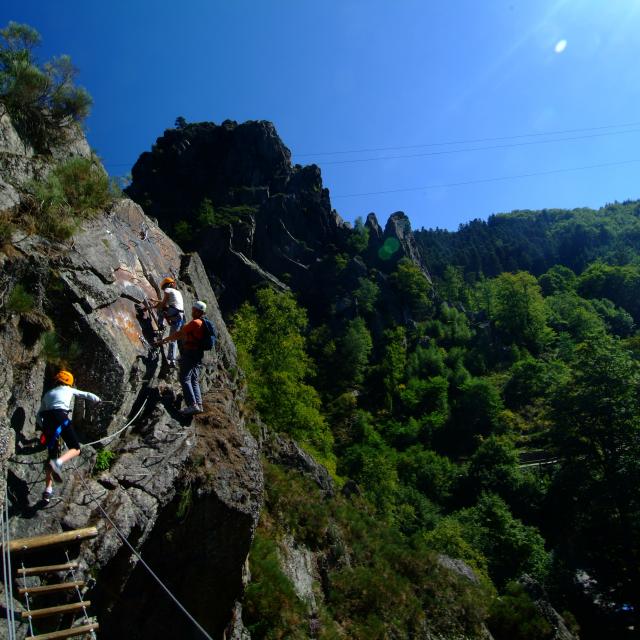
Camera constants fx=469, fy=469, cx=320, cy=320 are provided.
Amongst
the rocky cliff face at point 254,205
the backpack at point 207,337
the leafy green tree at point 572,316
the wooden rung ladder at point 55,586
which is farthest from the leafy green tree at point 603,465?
the leafy green tree at point 572,316

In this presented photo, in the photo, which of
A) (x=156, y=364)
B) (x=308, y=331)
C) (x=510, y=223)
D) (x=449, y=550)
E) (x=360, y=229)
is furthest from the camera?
(x=510, y=223)

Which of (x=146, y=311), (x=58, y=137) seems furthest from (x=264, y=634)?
(x=58, y=137)

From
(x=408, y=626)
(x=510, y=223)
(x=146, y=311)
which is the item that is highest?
(x=510, y=223)

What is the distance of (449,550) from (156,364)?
22.3 m

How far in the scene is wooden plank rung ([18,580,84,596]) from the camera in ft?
17.2

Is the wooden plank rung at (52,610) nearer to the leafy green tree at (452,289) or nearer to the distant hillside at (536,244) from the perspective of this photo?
the leafy green tree at (452,289)

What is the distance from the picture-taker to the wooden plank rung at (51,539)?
546cm

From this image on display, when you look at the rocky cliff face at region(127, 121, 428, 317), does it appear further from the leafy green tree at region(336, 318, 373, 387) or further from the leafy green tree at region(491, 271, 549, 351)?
the leafy green tree at region(491, 271, 549, 351)

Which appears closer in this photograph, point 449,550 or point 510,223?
point 449,550

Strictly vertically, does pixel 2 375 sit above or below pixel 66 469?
above

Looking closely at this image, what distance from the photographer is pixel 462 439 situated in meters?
54.4

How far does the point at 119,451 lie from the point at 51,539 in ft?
6.91

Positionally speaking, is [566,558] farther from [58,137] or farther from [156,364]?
[58,137]

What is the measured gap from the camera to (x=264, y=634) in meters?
9.66
